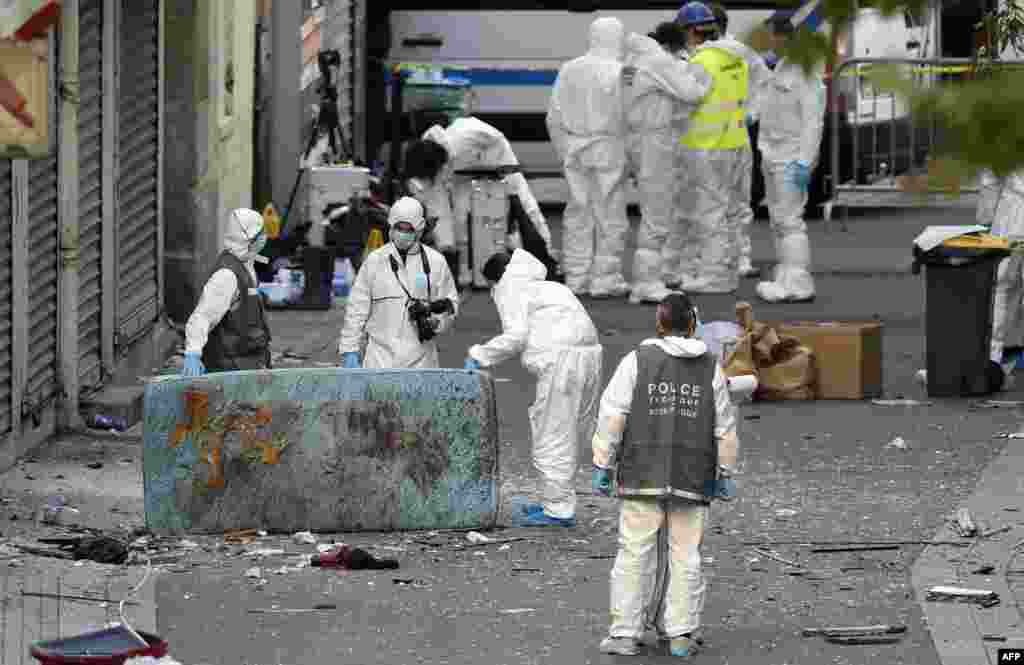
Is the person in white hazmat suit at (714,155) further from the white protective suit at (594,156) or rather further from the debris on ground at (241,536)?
the debris on ground at (241,536)

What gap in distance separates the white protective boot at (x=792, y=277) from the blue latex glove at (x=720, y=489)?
10.5 metres

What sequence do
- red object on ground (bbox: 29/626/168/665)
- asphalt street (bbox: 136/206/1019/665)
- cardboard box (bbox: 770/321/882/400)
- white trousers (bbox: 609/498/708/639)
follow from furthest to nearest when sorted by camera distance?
cardboard box (bbox: 770/321/882/400), asphalt street (bbox: 136/206/1019/665), white trousers (bbox: 609/498/708/639), red object on ground (bbox: 29/626/168/665)

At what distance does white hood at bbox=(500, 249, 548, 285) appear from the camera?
1112 cm

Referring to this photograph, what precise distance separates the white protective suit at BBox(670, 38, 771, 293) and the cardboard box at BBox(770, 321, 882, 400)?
14.8 feet

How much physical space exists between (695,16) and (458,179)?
2642mm

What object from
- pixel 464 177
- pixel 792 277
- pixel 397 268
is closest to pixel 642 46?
pixel 464 177

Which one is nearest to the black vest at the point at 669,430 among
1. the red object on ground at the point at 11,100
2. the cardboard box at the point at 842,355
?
the red object on ground at the point at 11,100

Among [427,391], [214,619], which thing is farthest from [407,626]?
[427,391]

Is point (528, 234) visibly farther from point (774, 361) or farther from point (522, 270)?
point (522, 270)

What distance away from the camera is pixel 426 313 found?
12094 millimetres

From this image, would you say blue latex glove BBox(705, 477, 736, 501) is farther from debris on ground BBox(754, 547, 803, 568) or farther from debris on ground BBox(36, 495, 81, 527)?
debris on ground BBox(36, 495, 81, 527)

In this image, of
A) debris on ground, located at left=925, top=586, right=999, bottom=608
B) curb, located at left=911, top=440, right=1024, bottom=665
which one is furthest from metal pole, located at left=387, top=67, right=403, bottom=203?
debris on ground, located at left=925, top=586, right=999, bottom=608

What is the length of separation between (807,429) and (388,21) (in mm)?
12900

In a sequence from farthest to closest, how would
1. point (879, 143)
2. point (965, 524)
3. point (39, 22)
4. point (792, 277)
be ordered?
point (879, 143) → point (792, 277) → point (965, 524) → point (39, 22)
